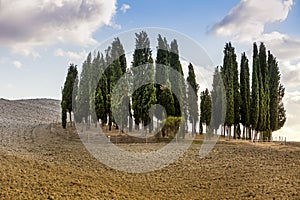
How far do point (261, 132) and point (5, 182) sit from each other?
31255 mm

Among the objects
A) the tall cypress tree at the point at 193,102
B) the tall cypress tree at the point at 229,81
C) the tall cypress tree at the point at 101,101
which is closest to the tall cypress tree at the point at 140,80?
the tall cypress tree at the point at 101,101

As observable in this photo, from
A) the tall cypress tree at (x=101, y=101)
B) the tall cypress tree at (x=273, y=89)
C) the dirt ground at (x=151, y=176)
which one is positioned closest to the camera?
the dirt ground at (x=151, y=176)

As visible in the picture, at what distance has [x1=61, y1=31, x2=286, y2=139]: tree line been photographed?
35.3 m

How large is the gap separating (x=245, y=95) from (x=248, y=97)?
16.4 inches

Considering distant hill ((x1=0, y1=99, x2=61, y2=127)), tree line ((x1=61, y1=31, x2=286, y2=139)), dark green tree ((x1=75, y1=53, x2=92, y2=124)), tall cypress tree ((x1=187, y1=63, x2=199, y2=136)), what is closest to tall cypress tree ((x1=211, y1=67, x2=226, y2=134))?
tree line ((x1=61, y1=31, x2=286, y2=139))

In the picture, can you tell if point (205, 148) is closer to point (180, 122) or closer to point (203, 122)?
point (180, 122)

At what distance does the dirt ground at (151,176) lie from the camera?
18641mm

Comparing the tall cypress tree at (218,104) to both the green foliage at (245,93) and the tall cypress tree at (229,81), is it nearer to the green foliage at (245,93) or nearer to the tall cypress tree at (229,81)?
the tall cypress tree at (229,81)

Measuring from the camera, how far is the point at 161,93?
35.6 m

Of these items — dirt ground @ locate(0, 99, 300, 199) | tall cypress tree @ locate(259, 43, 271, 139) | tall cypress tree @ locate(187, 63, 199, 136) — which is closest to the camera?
dirt ground @ locate(0, 99, 300, 199)

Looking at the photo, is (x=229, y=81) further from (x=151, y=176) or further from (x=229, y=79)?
(x=151, y=176)

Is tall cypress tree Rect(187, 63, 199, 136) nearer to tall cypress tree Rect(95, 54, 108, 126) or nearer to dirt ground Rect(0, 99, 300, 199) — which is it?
tall cypress tree Rect(95, 54, 108, 126)

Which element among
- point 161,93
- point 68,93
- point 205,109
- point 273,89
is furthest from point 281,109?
point 68,93

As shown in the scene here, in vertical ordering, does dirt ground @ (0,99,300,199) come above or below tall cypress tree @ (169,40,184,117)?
below
